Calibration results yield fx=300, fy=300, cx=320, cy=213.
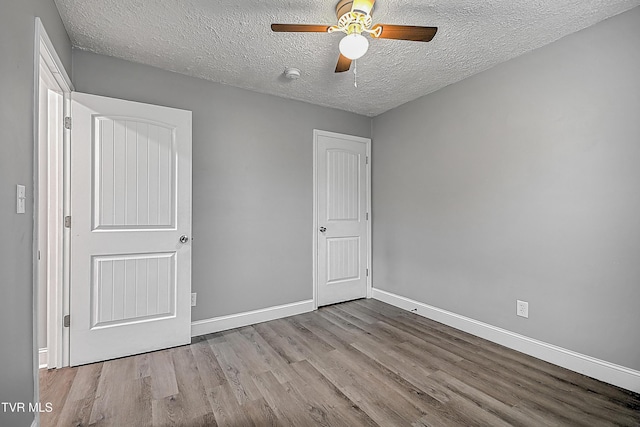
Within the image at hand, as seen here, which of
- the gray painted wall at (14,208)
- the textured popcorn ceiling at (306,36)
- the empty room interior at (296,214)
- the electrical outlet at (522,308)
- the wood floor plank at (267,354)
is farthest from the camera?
the electrical outlet at (522,308)

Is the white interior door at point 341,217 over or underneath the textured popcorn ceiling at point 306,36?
underneath

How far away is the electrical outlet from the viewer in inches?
99.7

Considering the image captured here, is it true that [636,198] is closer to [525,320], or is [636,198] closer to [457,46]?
[525,320]

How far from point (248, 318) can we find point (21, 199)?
224 centimetres

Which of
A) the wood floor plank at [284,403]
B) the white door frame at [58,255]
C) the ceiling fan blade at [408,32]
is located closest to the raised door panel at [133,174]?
the white door frame at [58,255]

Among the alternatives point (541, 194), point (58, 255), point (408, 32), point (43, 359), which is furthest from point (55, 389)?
point (541, 194)

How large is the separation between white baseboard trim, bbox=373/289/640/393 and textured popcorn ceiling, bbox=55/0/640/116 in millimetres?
2393

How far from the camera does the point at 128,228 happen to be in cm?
248

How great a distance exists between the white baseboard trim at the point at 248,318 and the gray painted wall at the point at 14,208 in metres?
1.49

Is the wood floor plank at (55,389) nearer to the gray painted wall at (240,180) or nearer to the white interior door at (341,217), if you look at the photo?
the gray painted wall at (240,180)

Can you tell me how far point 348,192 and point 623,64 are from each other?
8.71 ft

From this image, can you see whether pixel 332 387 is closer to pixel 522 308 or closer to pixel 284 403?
pixel 284 403

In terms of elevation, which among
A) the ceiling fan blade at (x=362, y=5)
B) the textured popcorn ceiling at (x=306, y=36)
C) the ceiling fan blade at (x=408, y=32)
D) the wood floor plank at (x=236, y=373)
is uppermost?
the textured popcorn ceiling at (x=306, y=36)

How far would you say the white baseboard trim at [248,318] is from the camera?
2.93 m
